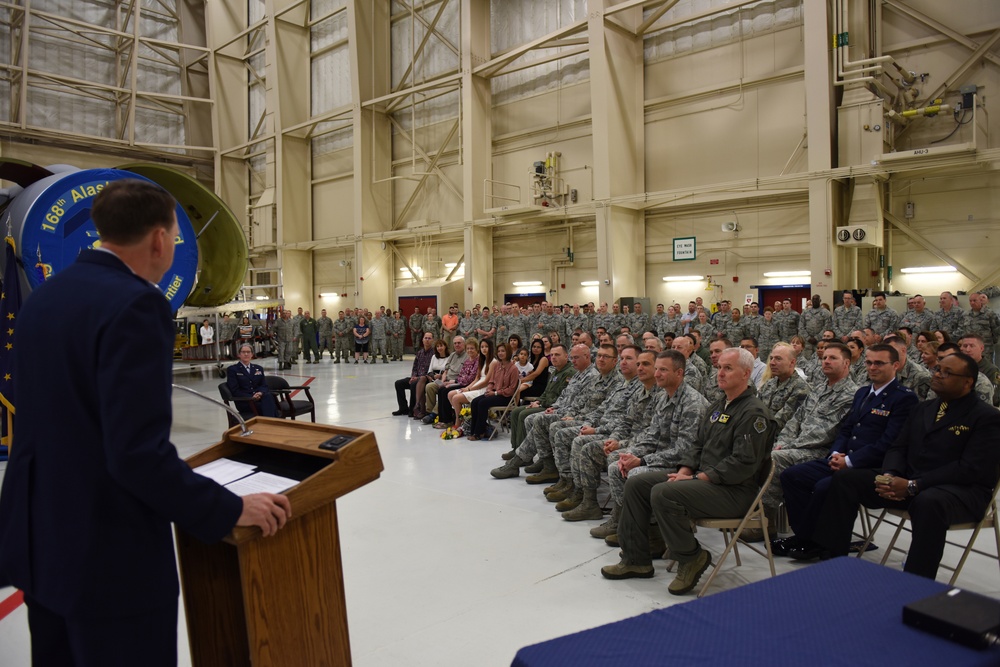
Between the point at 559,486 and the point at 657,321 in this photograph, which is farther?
the point at 657,321

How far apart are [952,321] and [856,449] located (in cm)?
845

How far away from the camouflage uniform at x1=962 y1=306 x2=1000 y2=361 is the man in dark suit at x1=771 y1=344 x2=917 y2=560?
315 inches

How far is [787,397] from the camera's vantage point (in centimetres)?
456

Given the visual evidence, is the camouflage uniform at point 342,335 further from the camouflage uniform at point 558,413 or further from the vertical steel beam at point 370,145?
the camouflage uniform at point 558,413

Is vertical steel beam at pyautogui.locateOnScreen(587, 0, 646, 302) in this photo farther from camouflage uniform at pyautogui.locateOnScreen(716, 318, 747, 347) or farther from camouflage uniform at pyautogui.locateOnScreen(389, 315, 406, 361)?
camouflage uniform at pyautogui.locateOnScreen(389, 315, 406, 361)

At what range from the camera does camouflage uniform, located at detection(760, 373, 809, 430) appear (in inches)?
179

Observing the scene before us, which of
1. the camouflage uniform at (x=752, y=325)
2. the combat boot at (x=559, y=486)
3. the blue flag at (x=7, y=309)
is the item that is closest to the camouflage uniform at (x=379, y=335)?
the camouflage uniform at (x=752, y=325)

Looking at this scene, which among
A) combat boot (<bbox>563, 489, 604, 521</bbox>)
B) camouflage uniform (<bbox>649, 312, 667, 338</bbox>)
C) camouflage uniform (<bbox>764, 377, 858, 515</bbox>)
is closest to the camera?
camouflage uniform (<bbox>764, 377, 858, 515</bbox>)

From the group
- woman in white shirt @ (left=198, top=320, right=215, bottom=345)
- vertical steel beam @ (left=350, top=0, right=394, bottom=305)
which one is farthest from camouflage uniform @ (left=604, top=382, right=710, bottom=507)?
vertical steel beam @ (left=350, top=0, right=394, bottom=305)

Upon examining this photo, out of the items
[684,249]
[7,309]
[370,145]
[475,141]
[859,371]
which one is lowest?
[859,371]

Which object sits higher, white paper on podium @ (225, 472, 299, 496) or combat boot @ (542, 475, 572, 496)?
white paper on podium @ (225, 472, 299, 496)

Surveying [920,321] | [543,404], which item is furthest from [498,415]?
[920,321]

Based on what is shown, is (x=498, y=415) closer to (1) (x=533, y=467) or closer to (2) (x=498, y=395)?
(2) (x=498, y=395)

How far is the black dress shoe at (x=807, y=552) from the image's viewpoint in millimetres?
3840
